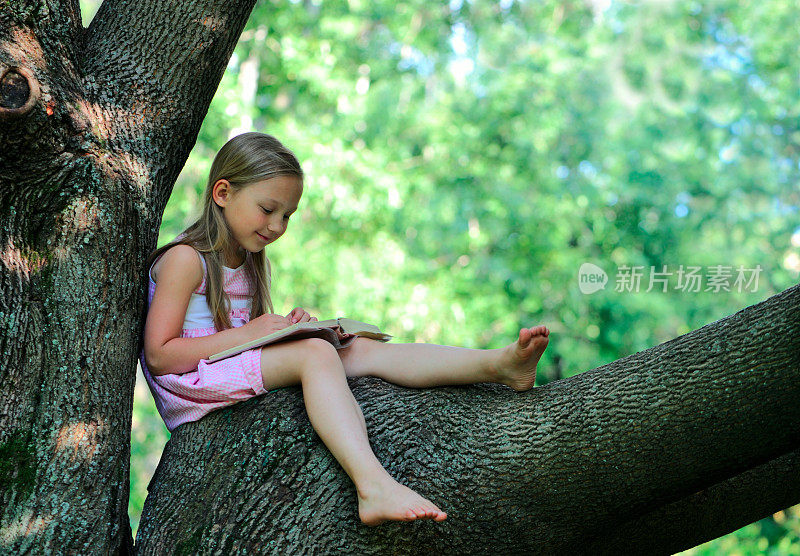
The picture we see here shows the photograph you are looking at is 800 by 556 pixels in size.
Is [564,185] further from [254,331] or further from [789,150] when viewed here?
[254,331]

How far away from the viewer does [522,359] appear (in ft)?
7.17


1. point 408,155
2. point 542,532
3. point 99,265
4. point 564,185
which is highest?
point 99,265

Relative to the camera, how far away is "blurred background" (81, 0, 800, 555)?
1030cm

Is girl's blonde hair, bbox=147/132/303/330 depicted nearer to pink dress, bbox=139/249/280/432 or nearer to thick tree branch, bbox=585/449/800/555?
pink dress, bbox=139/249/280/432

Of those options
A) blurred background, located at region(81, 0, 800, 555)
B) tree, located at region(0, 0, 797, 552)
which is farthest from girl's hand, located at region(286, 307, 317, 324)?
blurred background, located at region(81, 0, 800, 555)

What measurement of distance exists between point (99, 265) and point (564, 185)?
11.6 metres

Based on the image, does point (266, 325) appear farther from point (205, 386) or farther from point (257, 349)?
point (205, 386)

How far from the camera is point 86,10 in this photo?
14.6m

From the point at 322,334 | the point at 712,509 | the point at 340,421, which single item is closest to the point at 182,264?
the point at 322,334

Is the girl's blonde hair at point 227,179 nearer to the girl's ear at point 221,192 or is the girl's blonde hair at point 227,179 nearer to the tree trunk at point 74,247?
the girl's ear at point 221,192

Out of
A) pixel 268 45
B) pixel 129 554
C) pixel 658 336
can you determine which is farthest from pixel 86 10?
pixel 129 554

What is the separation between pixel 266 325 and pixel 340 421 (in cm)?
54

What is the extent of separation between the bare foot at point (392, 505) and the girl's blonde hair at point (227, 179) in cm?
102

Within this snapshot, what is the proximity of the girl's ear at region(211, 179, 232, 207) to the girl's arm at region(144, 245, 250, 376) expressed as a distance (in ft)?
1.16
